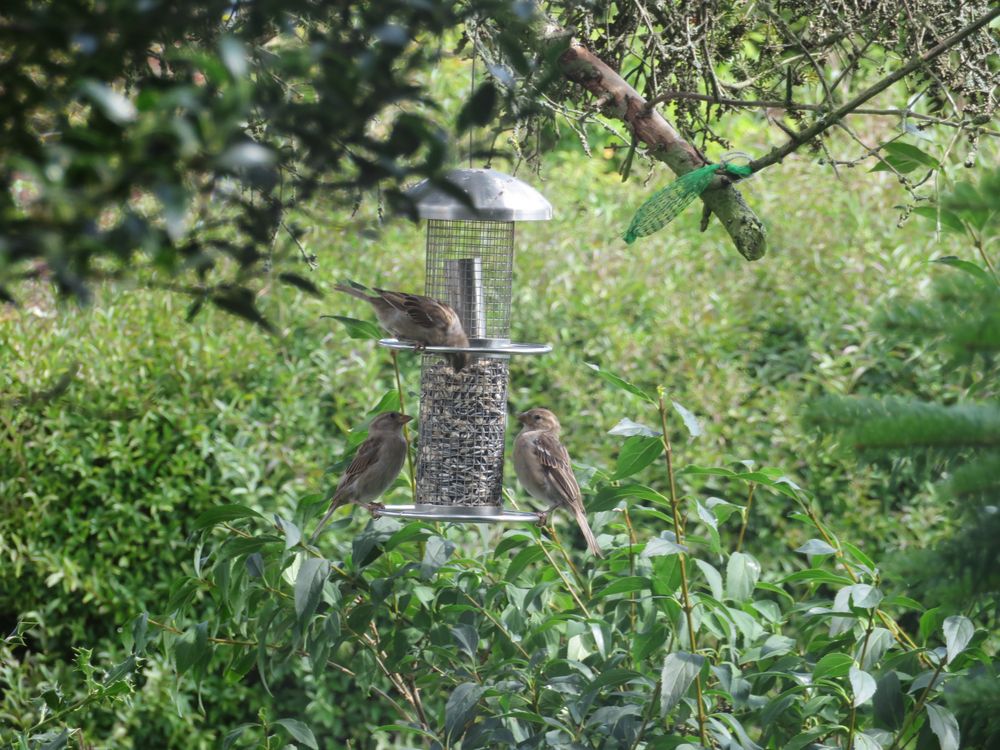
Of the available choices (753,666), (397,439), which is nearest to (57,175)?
(397,439)

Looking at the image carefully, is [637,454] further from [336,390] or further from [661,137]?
[336,390]

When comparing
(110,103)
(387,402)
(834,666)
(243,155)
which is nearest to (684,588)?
(834,666)

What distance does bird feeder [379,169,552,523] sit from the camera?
378 cm

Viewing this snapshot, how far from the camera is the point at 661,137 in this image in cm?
322

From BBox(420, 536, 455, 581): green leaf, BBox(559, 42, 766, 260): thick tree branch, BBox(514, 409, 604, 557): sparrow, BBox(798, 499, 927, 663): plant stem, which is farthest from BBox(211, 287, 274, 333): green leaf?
BBox(514, 409, 604, 557): sparrow

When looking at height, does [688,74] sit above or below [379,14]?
above

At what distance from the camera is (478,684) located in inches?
112

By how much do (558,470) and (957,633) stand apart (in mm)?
1453

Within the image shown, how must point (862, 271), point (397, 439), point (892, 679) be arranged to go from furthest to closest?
1. point (862, 271)
2. point (397, 439)
3. point (892, 679)

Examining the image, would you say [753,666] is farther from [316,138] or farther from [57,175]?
[57,175]

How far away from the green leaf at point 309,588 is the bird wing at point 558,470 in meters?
1.15

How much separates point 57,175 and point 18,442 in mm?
4280

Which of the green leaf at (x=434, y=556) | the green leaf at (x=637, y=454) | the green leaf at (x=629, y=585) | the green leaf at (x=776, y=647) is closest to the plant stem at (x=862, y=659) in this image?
the green leaf at (x=776, y=647)

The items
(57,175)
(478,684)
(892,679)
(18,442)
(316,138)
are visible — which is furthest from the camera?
(18,442)
